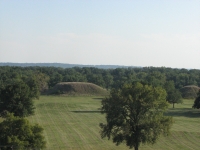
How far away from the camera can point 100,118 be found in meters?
67.0

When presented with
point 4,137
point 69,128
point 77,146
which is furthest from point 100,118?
point 4,137

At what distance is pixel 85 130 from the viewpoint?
53.9 meters

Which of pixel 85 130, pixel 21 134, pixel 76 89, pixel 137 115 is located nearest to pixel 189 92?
pixel 76 89

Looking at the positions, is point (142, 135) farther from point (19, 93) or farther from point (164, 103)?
point (19, 93)

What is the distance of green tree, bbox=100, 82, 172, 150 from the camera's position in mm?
36156

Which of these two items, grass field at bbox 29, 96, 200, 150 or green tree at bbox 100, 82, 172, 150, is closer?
green tree at bbox 100, 82, 172, 150

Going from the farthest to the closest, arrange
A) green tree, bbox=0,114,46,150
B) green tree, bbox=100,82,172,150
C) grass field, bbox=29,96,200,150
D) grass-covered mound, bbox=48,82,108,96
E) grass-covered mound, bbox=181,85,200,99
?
1. grass-covered mound, bbox=181,85,200,99
2. grass-covered mound, bbox=48,82,108,96
3. grass field, bbox=29,96,200,150
4. green tree, bbox=100,82,172,150
5. green tree, bbox=0,114,46,150

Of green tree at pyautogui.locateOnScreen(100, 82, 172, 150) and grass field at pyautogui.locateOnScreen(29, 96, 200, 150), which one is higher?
green tree at pyautogui.locateOnScreen(100, 82, 172, 150)

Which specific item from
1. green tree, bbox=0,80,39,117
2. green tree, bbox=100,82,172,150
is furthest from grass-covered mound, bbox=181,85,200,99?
green tree, bbox=100,82,172,150

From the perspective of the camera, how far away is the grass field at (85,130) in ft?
143

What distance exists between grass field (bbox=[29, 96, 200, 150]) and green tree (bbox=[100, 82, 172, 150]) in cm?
663

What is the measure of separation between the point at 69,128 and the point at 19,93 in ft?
34.4

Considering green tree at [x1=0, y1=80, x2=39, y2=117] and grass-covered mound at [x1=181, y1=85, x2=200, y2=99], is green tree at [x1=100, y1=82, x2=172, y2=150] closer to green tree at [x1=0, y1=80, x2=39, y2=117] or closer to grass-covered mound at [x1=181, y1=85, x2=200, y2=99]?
green tree at [x1=0, y1=80, x2=39, y2=117]

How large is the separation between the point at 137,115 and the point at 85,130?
18.5m
